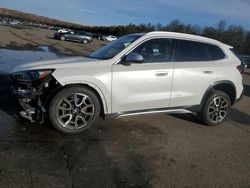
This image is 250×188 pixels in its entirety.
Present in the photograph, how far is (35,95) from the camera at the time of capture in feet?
15.5

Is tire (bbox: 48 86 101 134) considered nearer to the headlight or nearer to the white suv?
the white suv

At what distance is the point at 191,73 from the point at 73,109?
2309 millimetres

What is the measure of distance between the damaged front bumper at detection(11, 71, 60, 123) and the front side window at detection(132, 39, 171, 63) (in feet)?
5.19

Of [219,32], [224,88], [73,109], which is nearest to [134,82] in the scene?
[73,109]

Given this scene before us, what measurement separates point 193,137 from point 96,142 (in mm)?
1831

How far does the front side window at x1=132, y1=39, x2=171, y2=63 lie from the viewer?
17.6ft

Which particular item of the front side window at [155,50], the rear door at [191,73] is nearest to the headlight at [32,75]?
the front side window at [155,50]

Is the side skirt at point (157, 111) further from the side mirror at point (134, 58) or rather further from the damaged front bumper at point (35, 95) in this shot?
the damaged front bumper at point (35, 95)

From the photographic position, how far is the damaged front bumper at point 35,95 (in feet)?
15.5

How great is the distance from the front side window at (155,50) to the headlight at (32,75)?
1.55 meters

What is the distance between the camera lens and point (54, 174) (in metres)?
3.66

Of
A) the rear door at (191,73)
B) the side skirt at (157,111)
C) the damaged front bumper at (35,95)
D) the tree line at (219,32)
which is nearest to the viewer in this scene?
the damaged front bumper at (35,95)

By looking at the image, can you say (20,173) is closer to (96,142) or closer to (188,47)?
(96,142)

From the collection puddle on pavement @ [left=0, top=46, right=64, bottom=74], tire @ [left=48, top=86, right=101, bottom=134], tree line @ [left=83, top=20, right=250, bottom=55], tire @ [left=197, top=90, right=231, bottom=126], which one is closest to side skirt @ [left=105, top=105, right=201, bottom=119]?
tire @ [left=197, top=90, right=231, bottom=126]
